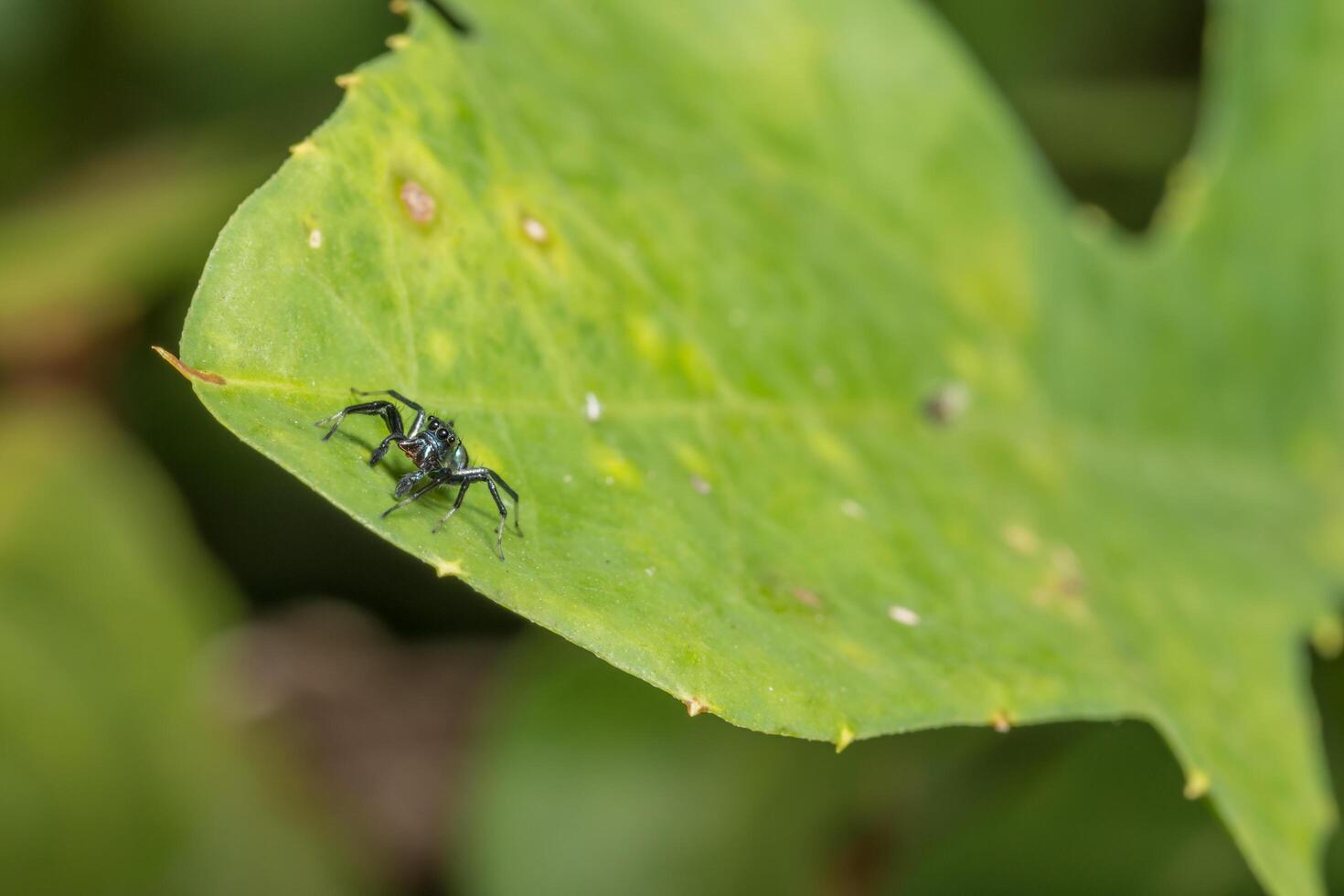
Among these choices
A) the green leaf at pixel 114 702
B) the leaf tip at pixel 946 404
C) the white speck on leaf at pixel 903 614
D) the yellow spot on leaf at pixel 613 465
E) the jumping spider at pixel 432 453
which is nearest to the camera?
the jumping spider at pixel 432 453

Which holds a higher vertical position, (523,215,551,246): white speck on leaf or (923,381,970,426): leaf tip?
(523,215,551,246): white speck on leaf

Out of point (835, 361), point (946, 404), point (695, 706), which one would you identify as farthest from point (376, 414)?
point (946, 404)

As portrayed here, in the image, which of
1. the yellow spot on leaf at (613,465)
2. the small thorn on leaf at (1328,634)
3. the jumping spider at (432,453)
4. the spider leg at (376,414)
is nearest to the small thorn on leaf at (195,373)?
the spider leg at (376,414)

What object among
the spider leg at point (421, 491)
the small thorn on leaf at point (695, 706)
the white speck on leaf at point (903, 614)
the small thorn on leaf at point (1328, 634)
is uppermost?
the spider leg at point (421, 491)

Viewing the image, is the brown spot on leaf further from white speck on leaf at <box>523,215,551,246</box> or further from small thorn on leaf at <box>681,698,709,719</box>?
small thorn on leaf at <box>681,698,709,719</box>

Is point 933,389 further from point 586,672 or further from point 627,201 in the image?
point 586,672

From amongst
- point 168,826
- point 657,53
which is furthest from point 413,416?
point 168,826

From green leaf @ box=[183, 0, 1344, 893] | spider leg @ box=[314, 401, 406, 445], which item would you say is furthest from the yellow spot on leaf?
spider leg @ box=[314, 401, 406, 445]

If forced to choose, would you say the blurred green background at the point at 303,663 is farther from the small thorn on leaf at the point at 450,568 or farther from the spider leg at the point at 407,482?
the small thorn on leaf at the point at 450,568
